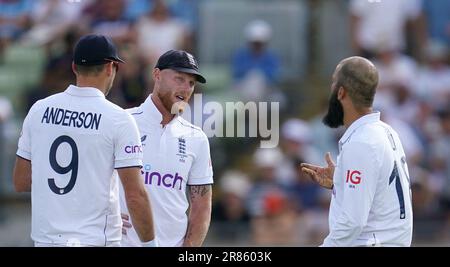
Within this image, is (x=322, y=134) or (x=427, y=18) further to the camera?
(x=427, y=18)

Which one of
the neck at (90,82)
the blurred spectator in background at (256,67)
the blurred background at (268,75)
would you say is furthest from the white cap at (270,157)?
the neck at (90,82)

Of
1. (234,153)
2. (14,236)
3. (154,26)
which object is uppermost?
(154,26)

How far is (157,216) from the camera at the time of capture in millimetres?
7367

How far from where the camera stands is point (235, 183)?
44.1 feet

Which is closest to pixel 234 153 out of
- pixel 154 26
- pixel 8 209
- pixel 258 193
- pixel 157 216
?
pixel 258 193

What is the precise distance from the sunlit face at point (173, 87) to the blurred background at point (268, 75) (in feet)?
17.3

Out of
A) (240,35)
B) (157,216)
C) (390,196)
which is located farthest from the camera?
(240,35)

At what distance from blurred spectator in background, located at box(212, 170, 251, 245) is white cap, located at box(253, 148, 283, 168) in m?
0.38

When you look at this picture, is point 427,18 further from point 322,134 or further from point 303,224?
point 303,224

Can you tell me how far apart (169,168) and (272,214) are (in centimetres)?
550

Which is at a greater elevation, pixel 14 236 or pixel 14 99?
pixel 14 99

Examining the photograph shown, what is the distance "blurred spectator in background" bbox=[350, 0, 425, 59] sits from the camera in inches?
580

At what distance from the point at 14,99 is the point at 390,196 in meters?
8.55

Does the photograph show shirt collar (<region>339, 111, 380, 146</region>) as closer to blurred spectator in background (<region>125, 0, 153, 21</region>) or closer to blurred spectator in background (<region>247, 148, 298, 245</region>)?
blurred spectator in background (<region>247, 148, 298, 245</region>)
